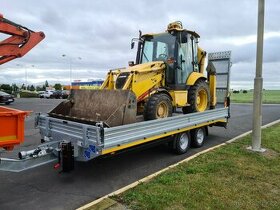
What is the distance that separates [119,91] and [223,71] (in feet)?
18.9

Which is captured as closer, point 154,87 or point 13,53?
point 13,53

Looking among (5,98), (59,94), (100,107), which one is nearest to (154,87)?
(100,107)

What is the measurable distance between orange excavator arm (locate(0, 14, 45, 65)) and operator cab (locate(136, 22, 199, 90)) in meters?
4.65

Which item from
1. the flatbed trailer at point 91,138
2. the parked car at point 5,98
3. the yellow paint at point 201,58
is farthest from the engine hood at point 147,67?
the parked car at point 5,98

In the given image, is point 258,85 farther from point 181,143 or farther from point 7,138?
point 7,138

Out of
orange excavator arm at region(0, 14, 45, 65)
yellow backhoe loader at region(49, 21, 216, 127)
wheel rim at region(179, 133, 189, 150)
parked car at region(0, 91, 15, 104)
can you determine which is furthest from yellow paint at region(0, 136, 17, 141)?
parked car at region(0, 91, 15, 104)

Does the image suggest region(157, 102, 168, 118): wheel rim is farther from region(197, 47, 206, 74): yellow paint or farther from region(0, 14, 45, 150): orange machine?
region(0, 14, 45, 150): orange machine

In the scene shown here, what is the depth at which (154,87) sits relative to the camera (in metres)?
8.45

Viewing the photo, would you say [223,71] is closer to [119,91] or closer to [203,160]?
[203,160]

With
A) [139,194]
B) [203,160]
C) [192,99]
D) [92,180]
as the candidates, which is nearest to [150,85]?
[192,99]

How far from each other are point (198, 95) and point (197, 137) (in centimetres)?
149

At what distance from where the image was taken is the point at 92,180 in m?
6.20

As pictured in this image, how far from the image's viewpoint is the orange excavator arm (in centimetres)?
477

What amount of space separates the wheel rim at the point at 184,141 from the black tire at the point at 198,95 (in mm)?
1126
